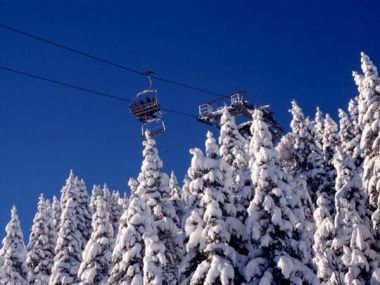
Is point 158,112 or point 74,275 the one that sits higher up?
point 158,112

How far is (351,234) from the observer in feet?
116

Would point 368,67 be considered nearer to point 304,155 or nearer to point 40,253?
point 304,155

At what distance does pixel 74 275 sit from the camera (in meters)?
48.2

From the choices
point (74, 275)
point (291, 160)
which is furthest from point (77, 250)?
point (291, 160)

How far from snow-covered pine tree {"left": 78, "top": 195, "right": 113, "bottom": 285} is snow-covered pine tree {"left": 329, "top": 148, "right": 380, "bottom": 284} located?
54.1 ft

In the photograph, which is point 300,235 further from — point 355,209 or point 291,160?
point 291,160

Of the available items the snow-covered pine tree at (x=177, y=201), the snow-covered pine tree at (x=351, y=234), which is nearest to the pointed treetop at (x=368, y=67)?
the snow-covered pine tree at (x=351, y=234)

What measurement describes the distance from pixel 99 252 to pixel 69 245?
7.38m

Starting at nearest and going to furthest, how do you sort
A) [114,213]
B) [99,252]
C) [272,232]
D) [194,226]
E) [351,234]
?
1. [272,232]
2. [194,226]
3. [351,234]
4. [99,252]
5. [114,213]

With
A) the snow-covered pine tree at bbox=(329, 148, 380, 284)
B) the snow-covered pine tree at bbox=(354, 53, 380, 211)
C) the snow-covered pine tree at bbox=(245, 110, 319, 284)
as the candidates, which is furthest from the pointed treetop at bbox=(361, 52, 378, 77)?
the snow-covered pine tree at bbox=(245, 110, 319, 284)

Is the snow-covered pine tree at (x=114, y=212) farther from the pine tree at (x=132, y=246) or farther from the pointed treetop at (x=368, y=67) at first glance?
the pointed treetop at (x=368, y=67)

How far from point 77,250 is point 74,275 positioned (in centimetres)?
213

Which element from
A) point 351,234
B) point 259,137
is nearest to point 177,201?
point 259,137

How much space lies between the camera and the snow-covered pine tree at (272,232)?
29359mm
